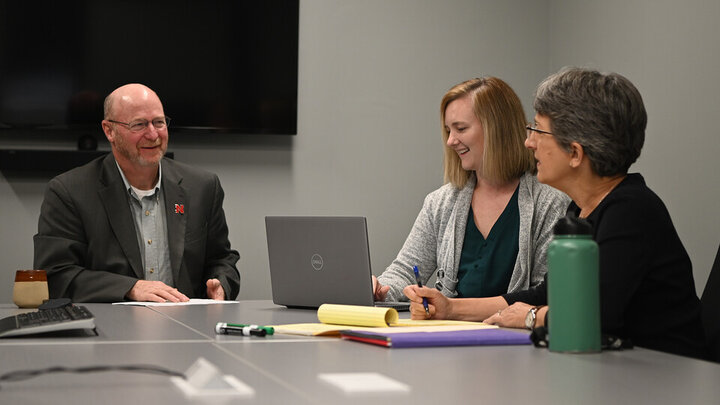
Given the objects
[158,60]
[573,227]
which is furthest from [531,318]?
[158,60]

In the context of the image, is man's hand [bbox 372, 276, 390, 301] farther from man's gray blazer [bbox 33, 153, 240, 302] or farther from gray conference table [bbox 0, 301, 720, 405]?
gray conference table [bbox 0, 301, 720, 405]

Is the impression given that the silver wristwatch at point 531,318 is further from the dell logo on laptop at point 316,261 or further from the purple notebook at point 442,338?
the dell logo on laptop at point 316,261

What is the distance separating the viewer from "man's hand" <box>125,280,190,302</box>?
2.60m

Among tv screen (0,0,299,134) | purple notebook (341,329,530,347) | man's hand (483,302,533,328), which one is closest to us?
purple notebook (341,329,530,347)

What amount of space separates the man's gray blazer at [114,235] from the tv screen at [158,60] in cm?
96

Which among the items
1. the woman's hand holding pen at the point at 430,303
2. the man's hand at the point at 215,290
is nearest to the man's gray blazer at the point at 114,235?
the man's hand at the point at 215,290

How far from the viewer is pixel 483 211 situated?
2.83 metres

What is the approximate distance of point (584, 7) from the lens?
4.46 meters

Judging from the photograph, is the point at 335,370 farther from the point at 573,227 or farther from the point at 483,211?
the point at 483,211

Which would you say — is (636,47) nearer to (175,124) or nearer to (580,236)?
(175,124)

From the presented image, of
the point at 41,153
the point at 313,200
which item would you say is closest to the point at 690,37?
the point at 313,200

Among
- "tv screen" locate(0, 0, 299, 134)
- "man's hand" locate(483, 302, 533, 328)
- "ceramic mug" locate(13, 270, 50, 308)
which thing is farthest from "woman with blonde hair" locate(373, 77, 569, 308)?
"tv screen" locate(0, 0, 299, 134)

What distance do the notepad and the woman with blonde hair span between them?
72 centimetres

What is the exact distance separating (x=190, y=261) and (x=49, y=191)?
533mm
